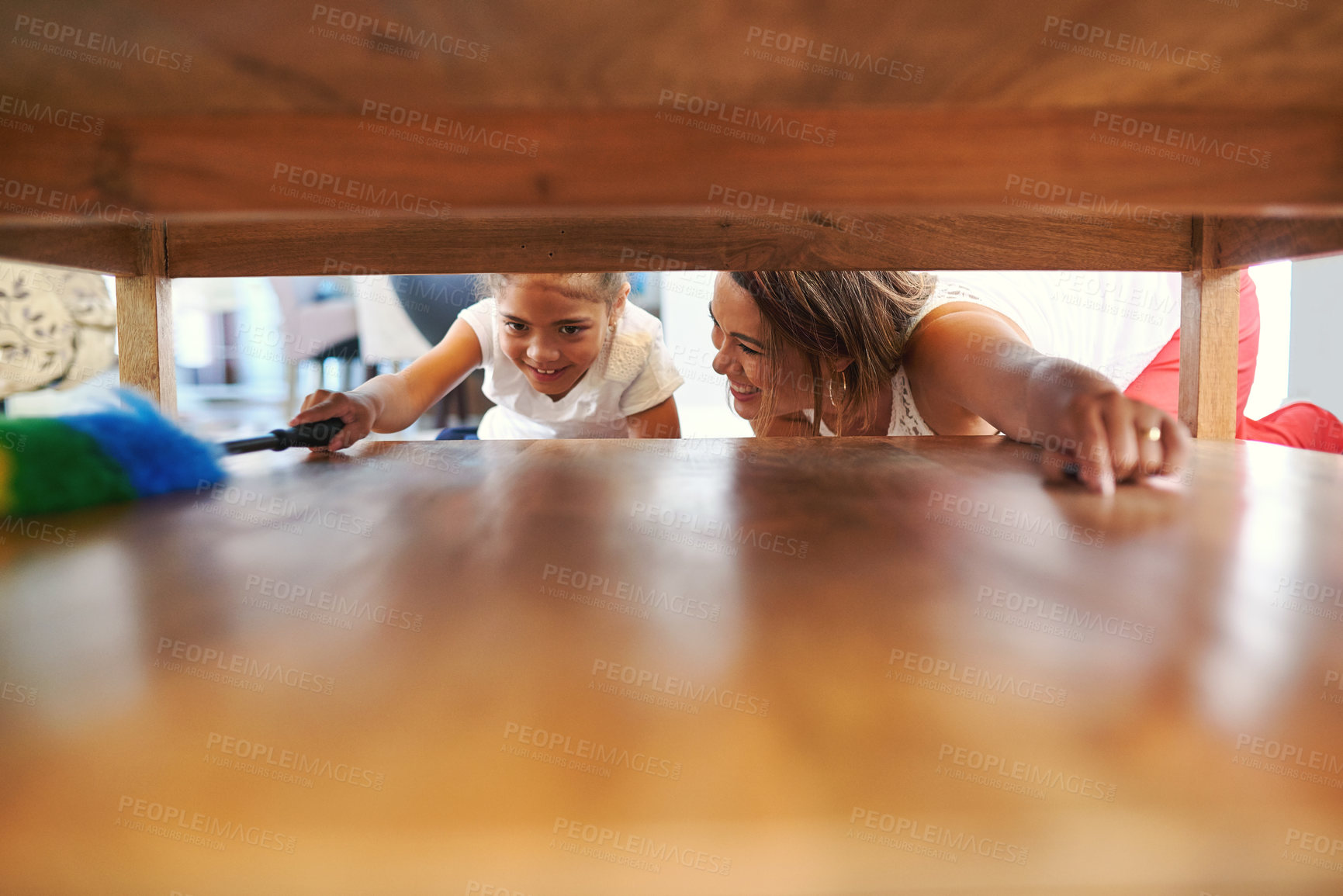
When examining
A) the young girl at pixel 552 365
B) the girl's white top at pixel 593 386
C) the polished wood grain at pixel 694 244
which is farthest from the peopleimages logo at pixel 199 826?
the girl's white top at pixel 593 386

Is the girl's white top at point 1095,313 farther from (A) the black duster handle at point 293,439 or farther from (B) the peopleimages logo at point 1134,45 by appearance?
(B) the peopleimages logo at point 1134,45

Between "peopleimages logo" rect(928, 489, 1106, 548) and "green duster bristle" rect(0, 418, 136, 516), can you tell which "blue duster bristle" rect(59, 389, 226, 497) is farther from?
"peopleimages logo" rect(928, 489, 1106, 548)

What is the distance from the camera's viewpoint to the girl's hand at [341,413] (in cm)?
101

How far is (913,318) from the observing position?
4.61ft

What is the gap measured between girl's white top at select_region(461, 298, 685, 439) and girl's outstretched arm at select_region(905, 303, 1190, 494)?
2.66 feet

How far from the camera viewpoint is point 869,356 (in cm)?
135

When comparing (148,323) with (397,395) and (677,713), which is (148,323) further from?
(677,713)

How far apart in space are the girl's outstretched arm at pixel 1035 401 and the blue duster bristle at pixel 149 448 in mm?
731

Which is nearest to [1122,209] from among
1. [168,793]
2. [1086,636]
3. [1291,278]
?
[1086,636]

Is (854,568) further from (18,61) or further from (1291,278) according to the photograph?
(1291,278)

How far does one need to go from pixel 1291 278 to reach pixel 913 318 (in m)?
1.73

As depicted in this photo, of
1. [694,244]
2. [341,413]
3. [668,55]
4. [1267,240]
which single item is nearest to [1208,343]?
[1267,240]

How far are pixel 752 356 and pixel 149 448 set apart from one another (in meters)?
0.99

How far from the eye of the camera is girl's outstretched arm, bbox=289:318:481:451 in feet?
3.50
